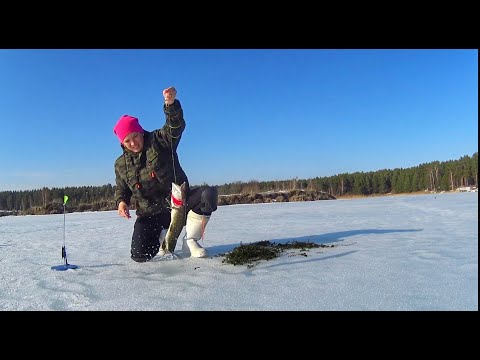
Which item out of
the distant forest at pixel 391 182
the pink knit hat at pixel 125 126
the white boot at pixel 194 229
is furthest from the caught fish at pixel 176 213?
the distant forest at pixel 391 182

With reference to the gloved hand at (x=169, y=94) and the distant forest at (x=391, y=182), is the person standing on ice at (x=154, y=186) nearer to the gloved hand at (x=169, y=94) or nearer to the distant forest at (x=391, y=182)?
the gloved hand at (x=169, y=94)

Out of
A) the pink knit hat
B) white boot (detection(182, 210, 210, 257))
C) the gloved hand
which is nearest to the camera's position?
the gloved hand

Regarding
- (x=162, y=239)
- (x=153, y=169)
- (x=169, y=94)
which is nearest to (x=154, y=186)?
(x=153, y=169)

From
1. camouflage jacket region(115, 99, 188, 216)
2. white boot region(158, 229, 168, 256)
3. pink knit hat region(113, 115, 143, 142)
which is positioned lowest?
white boot region(158, 229, 168, 256)

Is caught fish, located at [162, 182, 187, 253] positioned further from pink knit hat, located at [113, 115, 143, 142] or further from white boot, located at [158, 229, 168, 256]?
pink knit hat, located at [113, 115, 143, 142]

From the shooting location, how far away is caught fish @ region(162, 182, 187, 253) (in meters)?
3.23

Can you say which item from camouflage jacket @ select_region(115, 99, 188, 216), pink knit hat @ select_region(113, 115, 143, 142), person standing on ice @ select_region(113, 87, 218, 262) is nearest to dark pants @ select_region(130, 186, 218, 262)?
person standing on ice @ select_region(113, 87, 218, 262)

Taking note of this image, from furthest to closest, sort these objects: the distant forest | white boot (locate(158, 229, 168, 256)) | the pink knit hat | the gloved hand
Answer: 1. the distant forest
2. white boot (locate(158, 229, 168, 256))
3. the pink knit hat
4. the gloved hand

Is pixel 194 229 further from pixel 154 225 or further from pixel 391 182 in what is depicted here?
pixel 391 182

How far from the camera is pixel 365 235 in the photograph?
4.34 meters

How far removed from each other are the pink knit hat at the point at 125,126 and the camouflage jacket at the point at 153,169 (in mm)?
180
